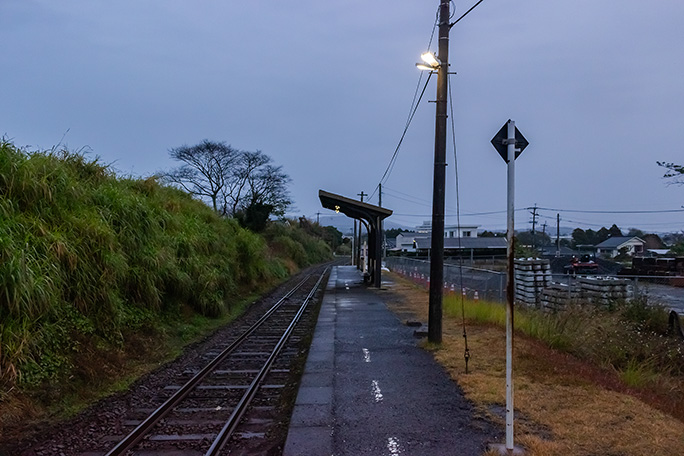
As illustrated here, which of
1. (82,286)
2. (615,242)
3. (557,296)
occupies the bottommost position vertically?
(557,296)

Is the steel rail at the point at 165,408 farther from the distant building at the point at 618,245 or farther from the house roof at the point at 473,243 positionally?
the distant building at the point at 618,245

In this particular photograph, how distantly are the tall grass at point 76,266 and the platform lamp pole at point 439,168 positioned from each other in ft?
18.5

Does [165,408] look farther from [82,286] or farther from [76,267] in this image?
[76,267]

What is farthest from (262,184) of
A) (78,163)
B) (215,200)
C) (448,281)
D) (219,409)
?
(219,409)

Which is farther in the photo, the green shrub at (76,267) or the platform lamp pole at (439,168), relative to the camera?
the platform lamp pole at (439,168)

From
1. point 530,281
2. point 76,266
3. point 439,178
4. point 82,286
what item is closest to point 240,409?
point 82,286

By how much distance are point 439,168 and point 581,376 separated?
4.61 m

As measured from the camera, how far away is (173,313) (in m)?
12.6

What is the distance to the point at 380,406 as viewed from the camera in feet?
22.0

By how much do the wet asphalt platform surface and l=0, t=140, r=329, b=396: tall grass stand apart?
3.31 meters

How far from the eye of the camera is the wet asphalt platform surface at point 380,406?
541 cm

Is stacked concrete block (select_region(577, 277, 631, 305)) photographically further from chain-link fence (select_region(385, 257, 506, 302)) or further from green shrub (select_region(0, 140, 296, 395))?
green shrub (select_region(0, 140, 296, 395))

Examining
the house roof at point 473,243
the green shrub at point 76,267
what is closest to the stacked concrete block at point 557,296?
the green shrub at point 76,267

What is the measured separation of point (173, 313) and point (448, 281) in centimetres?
1253
